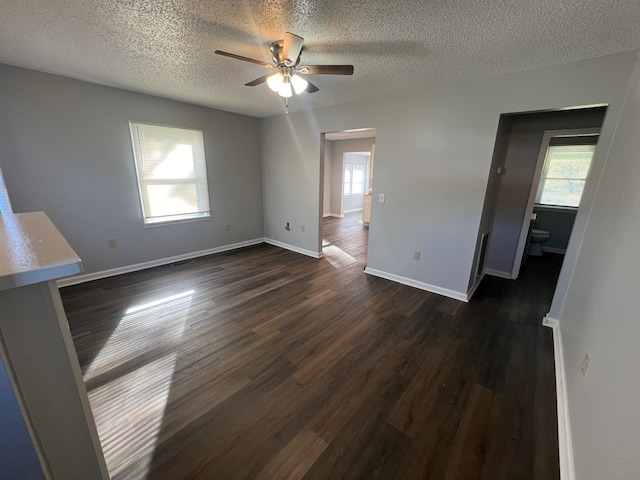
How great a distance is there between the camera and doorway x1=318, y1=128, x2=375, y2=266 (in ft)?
18.5

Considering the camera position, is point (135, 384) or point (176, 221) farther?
point (176, 221)

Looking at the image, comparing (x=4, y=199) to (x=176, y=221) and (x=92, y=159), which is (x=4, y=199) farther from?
(x=176, y=221)

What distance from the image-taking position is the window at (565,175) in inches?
185

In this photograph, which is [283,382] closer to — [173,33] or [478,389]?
[478,389]

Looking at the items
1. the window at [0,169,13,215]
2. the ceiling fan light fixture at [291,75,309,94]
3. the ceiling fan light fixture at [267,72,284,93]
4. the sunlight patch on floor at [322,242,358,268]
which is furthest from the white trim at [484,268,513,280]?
the window at [0,169,13,215]

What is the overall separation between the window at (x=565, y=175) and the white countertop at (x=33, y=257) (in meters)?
6.24

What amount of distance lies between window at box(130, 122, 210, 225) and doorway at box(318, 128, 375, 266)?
244 centimetres

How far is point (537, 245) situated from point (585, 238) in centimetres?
298

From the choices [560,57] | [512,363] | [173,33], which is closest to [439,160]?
[560,57]

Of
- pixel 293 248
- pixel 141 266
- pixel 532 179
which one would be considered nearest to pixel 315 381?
pixel 293 248

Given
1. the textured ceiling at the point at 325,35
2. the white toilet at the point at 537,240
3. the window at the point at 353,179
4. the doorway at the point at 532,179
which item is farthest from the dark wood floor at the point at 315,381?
the window at the point at 353,179

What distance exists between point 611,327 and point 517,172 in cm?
277

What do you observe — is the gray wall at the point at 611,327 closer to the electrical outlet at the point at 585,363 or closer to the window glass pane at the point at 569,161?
the electrical outlet at the point at 585,363

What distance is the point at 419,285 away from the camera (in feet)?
10.9
